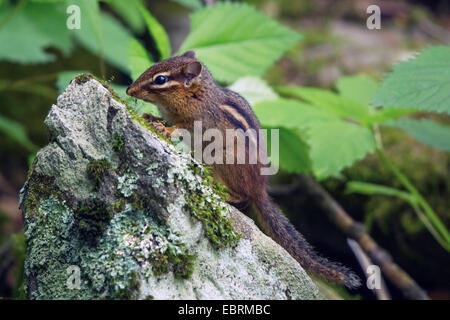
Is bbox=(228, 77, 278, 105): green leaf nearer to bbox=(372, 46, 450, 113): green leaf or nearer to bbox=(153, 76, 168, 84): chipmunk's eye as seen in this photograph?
bbox=(153, 76, 168, 84): chipmunk's eye

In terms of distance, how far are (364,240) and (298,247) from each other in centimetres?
153

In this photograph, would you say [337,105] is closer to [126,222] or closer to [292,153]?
[292,153]

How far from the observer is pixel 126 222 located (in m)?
1.88

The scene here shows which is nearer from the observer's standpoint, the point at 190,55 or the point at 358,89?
the point at 190,55

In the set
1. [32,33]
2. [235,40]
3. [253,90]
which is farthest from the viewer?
[32,33]

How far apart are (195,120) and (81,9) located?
950mm

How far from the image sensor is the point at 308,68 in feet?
18.3

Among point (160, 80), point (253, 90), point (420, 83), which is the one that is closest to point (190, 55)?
point (160, 80)

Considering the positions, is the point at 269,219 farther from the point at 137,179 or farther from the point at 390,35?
the point at 390,35

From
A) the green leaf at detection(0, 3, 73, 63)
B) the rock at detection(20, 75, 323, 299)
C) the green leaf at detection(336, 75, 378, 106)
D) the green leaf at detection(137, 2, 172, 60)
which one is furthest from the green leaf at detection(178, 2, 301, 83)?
the green leaf at detection(0, 3, 73, 63)
